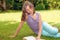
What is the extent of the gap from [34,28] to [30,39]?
0.85 m

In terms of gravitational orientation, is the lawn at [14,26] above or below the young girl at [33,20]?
below

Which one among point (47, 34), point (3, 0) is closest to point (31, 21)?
point (47, 34)

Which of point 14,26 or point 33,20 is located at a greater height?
point 33,20

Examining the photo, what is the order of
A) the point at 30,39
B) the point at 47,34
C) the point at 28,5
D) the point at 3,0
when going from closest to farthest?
1. the point at 30,39
2. the point at 28,5
3. the point at 47,34
4. the point at 3,0

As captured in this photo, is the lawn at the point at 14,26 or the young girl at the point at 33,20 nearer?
the young girl at the point at 33,20

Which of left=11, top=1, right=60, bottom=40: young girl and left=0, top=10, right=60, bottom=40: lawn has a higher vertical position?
left=11, top=1, right=60, bottom=40: young girl

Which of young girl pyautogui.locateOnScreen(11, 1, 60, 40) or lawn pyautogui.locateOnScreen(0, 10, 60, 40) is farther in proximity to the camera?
lawn pyautogui.locateOnScreen(0, 10, 60, 40)

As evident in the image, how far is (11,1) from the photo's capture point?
60.8 ft

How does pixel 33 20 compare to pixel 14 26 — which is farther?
pixel 14 26

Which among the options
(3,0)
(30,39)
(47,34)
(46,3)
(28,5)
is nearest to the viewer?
(30,39)

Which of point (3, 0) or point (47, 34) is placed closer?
point (47, 34)

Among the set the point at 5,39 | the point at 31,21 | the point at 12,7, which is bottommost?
the point at 12,7

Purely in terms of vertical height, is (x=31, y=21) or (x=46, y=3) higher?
(x=31, y=21)

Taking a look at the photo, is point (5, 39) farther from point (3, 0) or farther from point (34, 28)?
point (3, 0)
